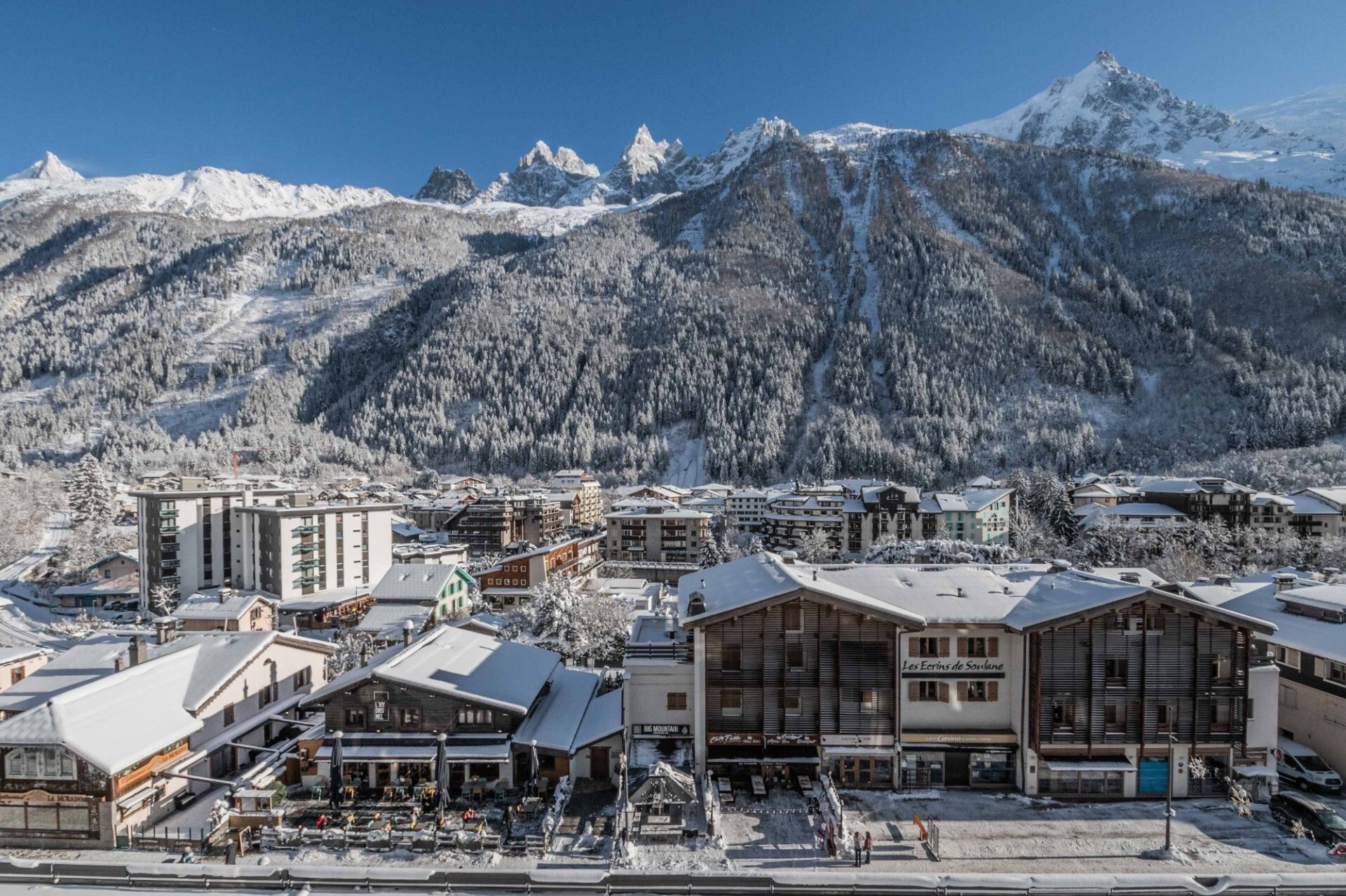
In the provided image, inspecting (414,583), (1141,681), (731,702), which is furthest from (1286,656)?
(414,583)

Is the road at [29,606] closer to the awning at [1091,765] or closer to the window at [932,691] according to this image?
the window at [932,691]

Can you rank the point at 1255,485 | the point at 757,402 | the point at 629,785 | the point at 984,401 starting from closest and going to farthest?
1. the point at 629,785
2. the point at 1255,485
3. the point at 984,401
4. the point at 757,402

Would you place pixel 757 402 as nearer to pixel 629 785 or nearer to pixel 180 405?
pixel 629 785

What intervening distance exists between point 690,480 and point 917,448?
49.6 meters

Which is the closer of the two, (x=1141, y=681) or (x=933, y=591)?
(x=1141, y=681)

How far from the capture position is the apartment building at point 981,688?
2272 centimetres

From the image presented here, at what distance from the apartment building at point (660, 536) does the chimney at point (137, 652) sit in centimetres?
5572

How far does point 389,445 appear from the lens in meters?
168

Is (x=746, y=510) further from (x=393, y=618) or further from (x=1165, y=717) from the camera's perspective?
(x=1165, y=717)

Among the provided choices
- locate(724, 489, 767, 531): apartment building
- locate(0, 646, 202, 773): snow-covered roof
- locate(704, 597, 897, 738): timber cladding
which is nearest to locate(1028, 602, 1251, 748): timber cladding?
locate(704, 597, 897, 738): timber cladding

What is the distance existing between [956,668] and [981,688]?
1258 mm

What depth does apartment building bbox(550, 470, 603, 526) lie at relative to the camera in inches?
4048

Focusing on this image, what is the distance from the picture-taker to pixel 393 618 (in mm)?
47625

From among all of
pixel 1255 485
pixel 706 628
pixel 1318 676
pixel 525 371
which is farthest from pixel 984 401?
pixel 706 628
